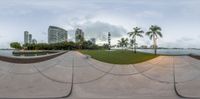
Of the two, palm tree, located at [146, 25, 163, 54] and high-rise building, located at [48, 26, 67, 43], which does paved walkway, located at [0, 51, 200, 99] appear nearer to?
palm tree, located at [146, 25, 163, 54]

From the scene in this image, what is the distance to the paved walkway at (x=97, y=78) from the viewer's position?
1235cm

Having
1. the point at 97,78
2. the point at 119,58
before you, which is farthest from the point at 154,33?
the point at 97,78

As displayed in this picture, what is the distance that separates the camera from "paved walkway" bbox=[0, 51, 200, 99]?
486 inches

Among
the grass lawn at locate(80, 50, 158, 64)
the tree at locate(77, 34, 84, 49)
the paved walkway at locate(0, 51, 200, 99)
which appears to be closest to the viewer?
the paved walkway at locate(0, 51, 200, 99)

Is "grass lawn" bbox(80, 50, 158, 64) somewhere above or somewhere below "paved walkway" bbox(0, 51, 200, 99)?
below

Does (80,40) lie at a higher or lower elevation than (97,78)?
higher

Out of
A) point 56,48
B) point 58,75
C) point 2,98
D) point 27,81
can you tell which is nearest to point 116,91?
Result: point 58,75

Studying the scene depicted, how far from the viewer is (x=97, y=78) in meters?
13.1

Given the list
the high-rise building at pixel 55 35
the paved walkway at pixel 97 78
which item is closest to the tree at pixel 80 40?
the high-rise building at pixel 55 35

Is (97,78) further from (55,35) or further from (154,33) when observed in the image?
(55,35)

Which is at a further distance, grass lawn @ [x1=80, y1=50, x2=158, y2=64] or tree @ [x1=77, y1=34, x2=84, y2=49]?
tree @ [x1=77, y1=34, x2=84, y2=49]

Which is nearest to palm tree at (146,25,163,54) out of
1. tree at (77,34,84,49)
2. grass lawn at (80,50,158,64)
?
grass lawn at (80,50,158,64)

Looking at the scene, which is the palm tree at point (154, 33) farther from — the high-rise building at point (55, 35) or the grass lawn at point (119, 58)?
the high-rise building at point (55, 35)

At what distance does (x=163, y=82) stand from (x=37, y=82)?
5.68 m
